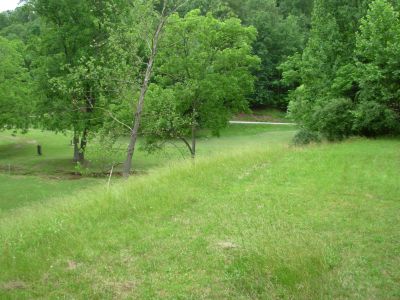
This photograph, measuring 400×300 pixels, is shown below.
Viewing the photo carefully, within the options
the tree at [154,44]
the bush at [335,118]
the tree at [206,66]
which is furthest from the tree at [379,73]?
the tree at [154,44]

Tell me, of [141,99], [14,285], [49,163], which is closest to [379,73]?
[141,99]

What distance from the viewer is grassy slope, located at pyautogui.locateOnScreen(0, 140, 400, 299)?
20.2 ft

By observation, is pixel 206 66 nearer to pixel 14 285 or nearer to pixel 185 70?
pixel 185 70

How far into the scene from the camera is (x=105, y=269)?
6.88 meters

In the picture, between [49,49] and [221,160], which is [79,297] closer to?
[221,160]

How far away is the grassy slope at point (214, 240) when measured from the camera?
614 cm

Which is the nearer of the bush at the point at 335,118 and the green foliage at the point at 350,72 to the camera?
the green foliage at the point at 350,72

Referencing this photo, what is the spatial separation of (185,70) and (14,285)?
790 inches

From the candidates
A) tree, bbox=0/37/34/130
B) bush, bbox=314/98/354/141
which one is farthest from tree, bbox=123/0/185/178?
tree, bbox=0/37/34/130

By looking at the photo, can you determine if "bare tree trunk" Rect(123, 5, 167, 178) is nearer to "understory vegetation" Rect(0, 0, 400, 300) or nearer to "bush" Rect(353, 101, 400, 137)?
"understory vegetation" Rect(0, 0, 400, 300)

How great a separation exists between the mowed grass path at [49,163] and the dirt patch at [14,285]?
636 cm

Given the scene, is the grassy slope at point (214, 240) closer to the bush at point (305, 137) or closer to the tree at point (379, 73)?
the tree at point (379, 73)

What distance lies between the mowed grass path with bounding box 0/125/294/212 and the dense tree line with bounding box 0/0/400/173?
1815mm

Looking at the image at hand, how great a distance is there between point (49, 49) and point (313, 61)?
15826 millimetres
